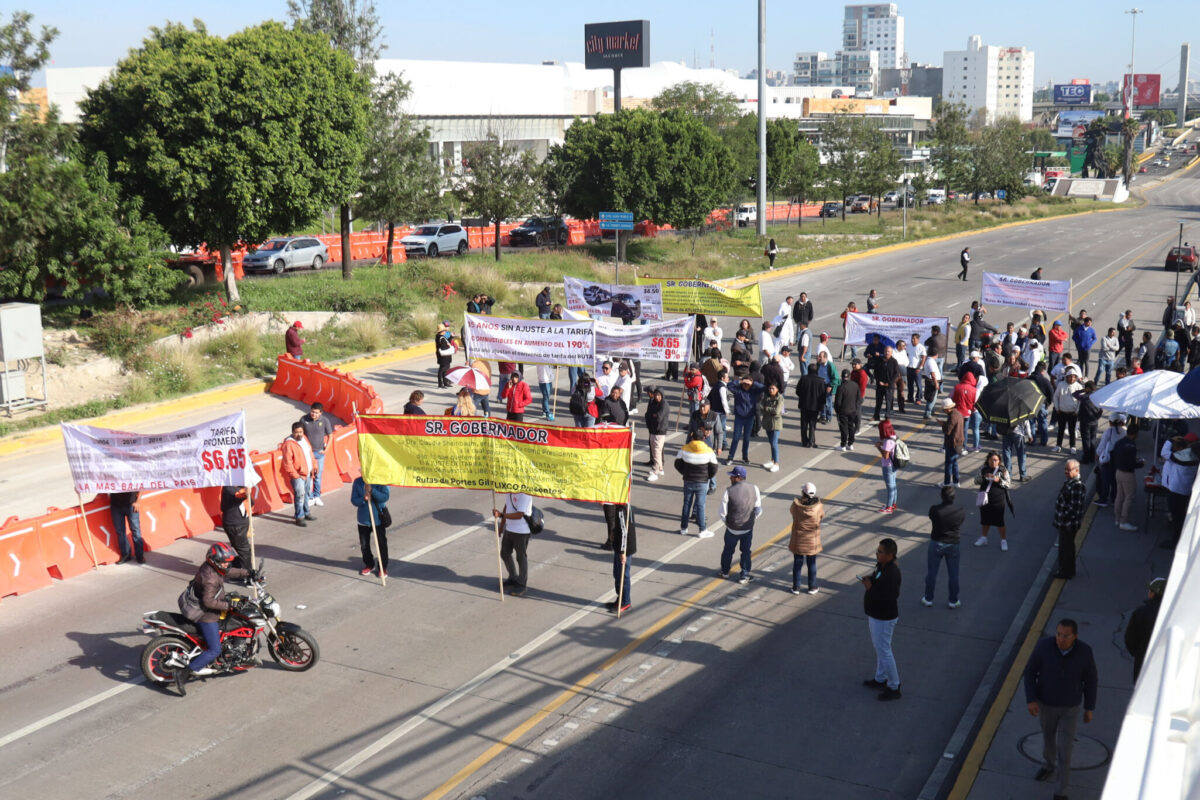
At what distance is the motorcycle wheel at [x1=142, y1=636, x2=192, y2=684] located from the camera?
10828 mm

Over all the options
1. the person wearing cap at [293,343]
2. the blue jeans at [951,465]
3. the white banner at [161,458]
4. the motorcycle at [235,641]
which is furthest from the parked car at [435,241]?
the motorcycle at [235,641]

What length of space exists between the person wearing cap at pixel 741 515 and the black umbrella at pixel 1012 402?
5.95 meters

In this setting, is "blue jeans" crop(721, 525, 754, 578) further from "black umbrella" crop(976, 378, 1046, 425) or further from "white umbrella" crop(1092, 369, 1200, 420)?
"white umbrella" crop(1092, 369, 1200, 420)

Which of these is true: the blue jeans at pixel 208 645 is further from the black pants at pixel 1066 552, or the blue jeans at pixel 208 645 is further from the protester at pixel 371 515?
the black pants at pixel 1066 552

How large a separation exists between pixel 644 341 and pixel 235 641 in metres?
11.7

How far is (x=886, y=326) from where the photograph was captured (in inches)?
916

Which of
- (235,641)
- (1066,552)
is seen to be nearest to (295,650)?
(235,641)

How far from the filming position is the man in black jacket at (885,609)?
34.7ft

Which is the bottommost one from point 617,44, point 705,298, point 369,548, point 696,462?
point 369,548

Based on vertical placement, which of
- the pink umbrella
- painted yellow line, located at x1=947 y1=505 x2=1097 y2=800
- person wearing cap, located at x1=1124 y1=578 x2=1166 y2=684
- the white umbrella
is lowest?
painted yellow line, located at x1=947 y1=505 x2=1097 y2=800

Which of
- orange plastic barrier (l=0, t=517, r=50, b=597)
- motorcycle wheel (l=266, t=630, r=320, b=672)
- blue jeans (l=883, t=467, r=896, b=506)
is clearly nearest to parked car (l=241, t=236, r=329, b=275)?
orange plastic barrier (l=0, t=517, r=50, b=597)

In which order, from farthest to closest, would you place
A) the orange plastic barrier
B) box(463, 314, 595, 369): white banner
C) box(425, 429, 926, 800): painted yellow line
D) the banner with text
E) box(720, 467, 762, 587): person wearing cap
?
box(463, 314, 595, 369): white banner → the orange plastic barrier → box(720, 467, 762, 587): person wearing cap → the banner with text → box(425, 429, 926, 800): painted yellow line

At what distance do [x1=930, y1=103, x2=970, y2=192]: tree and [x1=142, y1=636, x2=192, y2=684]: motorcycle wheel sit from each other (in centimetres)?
7912

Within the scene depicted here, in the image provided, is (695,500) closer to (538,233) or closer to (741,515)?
(741,515)
